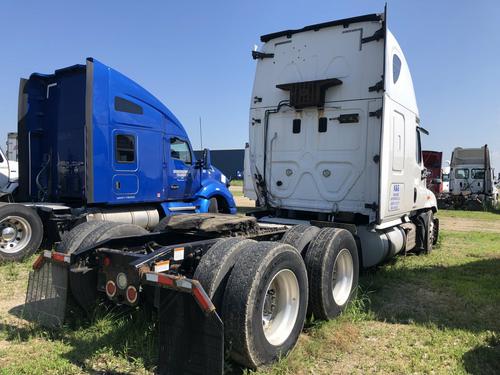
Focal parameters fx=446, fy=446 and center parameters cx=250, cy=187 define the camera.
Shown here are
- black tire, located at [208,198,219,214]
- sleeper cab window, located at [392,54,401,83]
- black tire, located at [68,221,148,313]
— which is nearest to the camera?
black tire, located at [68,221,148,313]

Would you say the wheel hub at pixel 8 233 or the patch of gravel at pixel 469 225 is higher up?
the wheel hub at pixel 8 233

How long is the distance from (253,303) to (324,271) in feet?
4.51

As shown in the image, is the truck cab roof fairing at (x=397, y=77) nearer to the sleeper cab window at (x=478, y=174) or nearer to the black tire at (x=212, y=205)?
the black tire at (x=212, y=205)

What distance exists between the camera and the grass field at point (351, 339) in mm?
3682

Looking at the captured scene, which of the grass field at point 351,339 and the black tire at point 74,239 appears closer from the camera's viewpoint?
the grass field at point 351,339

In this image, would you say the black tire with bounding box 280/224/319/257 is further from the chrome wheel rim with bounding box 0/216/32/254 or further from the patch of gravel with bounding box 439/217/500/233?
the patch of gravel with bounding box 439/217/500/233

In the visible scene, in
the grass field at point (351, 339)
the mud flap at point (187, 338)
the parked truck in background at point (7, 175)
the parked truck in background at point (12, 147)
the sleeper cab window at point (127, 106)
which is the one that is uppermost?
the sleeper cab window at point (127, 106)

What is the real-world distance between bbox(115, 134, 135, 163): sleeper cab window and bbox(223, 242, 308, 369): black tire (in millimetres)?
5942

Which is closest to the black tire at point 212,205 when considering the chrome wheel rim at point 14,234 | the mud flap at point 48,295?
the chrome wheel rim at point 14,234

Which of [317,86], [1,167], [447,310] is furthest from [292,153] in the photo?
[1,167]

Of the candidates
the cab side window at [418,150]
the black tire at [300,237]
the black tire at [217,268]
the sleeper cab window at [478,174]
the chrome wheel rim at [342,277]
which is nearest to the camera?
the black tire at [217,268]

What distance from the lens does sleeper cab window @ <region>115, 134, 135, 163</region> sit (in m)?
8.87

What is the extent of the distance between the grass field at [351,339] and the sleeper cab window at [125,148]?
3330mm

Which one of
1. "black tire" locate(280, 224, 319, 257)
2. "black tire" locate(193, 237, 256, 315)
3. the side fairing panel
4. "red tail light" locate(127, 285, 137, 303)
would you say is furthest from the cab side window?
"red tail light" locate(127, 285, 137, 303)
